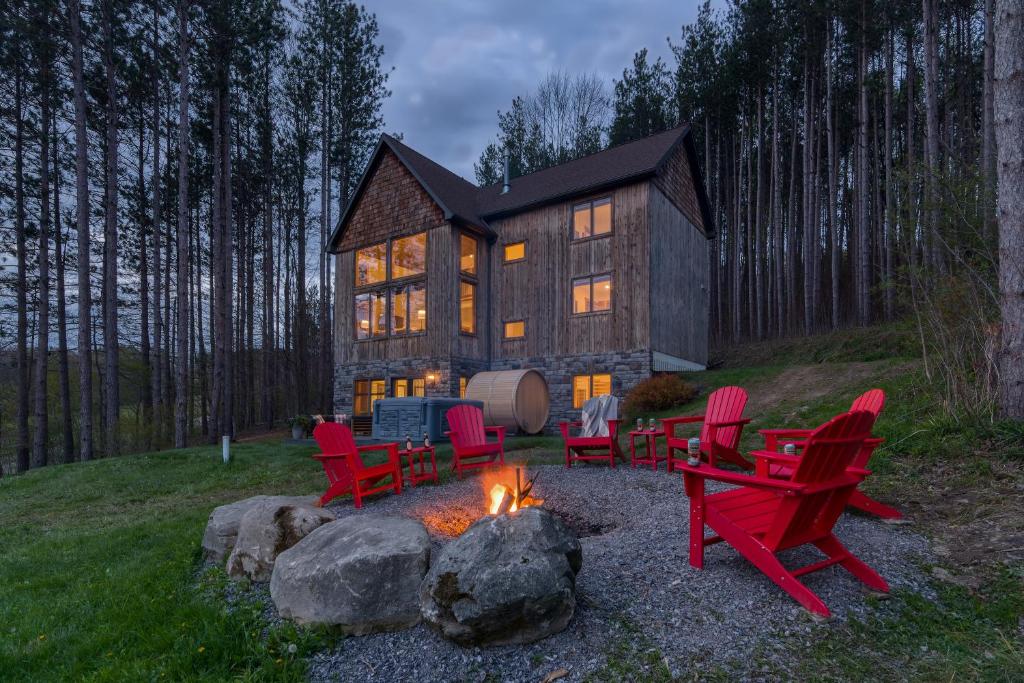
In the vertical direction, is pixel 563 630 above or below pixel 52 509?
above

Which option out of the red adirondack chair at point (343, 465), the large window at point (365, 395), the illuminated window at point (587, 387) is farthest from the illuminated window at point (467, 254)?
the red adirondack chair at point (343, 465)

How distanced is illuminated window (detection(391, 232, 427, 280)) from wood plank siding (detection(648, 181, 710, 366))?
661cm

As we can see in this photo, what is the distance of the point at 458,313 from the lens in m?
14.8

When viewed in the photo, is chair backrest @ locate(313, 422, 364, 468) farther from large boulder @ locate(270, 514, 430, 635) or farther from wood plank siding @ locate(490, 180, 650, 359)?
wood plank siding @ locate(490, 180, 650, 359)

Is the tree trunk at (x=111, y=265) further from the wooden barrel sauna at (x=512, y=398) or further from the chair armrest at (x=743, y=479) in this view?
the chair armrest at (x=743, y=479)

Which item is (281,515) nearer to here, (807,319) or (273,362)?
(807,319)

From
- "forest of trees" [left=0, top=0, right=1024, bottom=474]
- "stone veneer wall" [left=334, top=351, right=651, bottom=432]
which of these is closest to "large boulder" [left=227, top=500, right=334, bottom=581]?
"forest of trees" [left=0, top=0, right=1024, bottom=474]

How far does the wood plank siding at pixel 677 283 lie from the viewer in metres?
13.6

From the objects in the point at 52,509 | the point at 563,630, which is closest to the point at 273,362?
the point at 52,509

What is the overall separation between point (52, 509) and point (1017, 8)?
44.7 feet

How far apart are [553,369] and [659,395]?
3.31m

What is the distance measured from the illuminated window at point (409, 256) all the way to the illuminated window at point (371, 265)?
1.25 feet

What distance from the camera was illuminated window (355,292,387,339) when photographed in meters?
16.2

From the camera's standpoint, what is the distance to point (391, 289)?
16.1 meters
